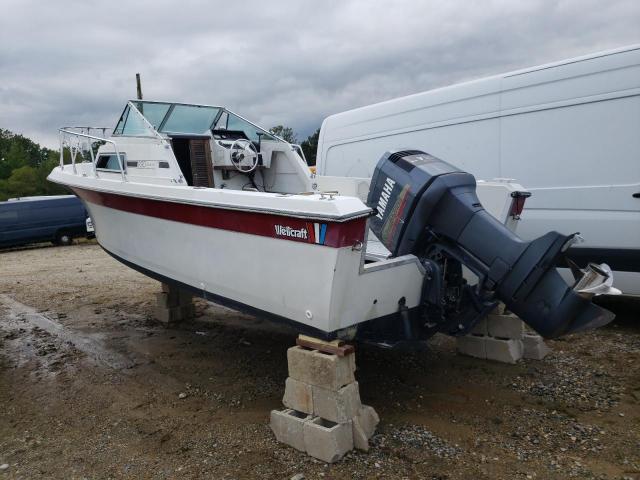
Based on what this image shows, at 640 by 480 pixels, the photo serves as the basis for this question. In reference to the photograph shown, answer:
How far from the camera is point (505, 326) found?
4402 mm

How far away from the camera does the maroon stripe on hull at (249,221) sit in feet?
9.16

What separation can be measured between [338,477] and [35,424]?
2263 mm

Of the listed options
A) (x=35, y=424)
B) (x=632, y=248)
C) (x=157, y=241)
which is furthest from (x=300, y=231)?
(x=632, y=248)

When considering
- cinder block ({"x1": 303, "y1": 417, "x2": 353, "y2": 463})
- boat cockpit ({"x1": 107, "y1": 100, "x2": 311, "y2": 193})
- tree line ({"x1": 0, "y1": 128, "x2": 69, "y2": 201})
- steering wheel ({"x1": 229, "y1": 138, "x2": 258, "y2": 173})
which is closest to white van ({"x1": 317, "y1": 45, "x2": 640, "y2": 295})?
boat cockpit ({"x1": 107, "y1": 100, "x2": 311, "y2": 193})

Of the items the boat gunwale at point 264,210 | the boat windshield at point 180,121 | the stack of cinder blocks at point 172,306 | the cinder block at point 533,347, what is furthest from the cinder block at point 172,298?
the cinder block at point 533,347

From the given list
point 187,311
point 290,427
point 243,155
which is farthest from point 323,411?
point 187,311

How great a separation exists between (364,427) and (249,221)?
1434 millimetres

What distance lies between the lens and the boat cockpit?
5285 mm

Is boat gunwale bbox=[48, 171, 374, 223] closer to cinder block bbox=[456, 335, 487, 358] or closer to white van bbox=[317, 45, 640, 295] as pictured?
cinder block bbox=[456, 335, 487, 358]

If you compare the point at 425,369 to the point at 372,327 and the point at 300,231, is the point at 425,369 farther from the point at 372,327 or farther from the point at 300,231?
the point at 300,231

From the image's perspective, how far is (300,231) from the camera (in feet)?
9.72

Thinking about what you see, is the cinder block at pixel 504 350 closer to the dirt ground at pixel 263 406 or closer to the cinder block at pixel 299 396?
the dirt ground at pixel 263 406

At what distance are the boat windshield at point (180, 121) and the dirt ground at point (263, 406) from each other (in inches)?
84.4

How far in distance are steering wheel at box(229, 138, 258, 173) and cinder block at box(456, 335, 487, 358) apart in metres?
2.84
